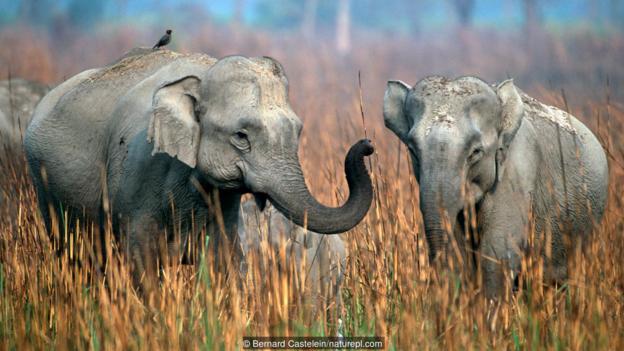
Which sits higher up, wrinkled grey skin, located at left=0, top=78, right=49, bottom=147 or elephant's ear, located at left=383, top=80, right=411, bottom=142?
wrinkled grey skin, located at left=0, top=78, right=49, bottom=147

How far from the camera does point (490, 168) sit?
5547 mm

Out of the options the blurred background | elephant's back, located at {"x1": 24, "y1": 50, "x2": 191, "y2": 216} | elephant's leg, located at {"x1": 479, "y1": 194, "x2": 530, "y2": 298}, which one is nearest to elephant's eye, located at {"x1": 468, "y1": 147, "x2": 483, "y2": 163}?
elephant's leg, located at {"x1": 479, "y1": 194, "x2": 530, "y2": 298}

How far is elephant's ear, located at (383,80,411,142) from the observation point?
5.90m

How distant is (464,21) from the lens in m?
56.9

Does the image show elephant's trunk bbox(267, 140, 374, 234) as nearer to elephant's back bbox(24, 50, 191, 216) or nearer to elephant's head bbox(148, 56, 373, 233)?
elephant's head bbox(148, 56, 373, 233)

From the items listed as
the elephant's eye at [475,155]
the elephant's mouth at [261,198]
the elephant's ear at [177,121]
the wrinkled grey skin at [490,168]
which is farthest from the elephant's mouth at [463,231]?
the elephant's ear at [177,121]

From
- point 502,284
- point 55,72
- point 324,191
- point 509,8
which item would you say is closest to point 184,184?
point 502,284

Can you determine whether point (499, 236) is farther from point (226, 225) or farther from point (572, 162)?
point (226, 225)

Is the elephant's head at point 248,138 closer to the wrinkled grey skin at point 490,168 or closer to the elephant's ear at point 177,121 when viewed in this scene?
the elephant's ear at point 177,121

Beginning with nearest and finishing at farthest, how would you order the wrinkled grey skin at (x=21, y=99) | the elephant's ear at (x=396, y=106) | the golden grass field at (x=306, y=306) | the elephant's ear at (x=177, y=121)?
the golden grass field at (x=306, y=306), the elephant's ear at (x=177, y=121), the elephant's ear at (x=396, y=106), the wrinkled grey skin at (x=21, y=99)

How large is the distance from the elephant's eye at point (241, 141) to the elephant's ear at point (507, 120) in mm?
1081

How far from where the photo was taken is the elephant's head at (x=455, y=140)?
5.33m

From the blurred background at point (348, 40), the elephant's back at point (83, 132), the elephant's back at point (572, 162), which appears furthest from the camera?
the blurred background at point (348, 40)

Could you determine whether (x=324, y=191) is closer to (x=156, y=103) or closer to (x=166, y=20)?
(x=156, y=103)
